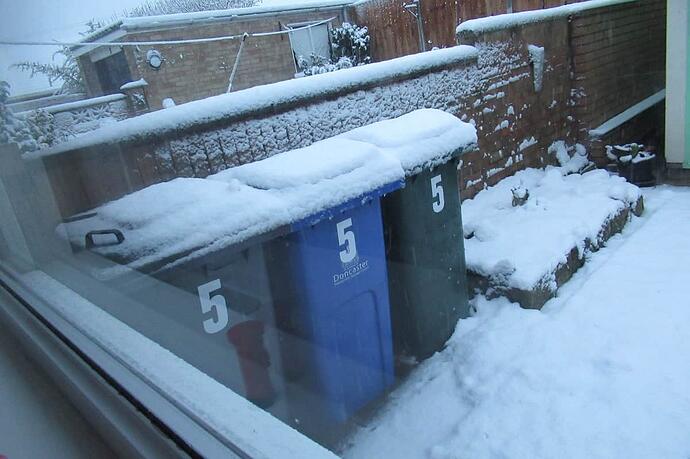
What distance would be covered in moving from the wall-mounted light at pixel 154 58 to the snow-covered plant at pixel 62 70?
2.25 m

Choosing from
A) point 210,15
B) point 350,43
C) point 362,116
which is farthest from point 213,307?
point 350,43

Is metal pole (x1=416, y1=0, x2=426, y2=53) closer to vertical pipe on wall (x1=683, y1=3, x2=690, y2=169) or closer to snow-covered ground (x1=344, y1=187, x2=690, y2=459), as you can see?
vertical pipe on wall (x1=683, y1=3, x2=690, y2=169)

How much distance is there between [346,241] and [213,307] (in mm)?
733

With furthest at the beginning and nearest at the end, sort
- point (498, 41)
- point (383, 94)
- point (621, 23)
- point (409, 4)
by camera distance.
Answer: point (409, 4) < point (621, 23) < point (498, 41) < point (383, 94)

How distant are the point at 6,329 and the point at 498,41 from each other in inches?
204

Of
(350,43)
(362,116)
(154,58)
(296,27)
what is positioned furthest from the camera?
(350,43)

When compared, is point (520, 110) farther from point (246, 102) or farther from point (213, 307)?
point (213, 307)

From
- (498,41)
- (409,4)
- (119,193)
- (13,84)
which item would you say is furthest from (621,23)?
(13,84)

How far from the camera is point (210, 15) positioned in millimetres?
5676

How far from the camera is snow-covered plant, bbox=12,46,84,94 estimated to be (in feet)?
5.59

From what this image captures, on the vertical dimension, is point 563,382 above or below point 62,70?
below

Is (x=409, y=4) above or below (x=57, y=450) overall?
above

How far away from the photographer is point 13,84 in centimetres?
176

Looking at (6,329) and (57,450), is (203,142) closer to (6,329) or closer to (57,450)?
(6,329)
